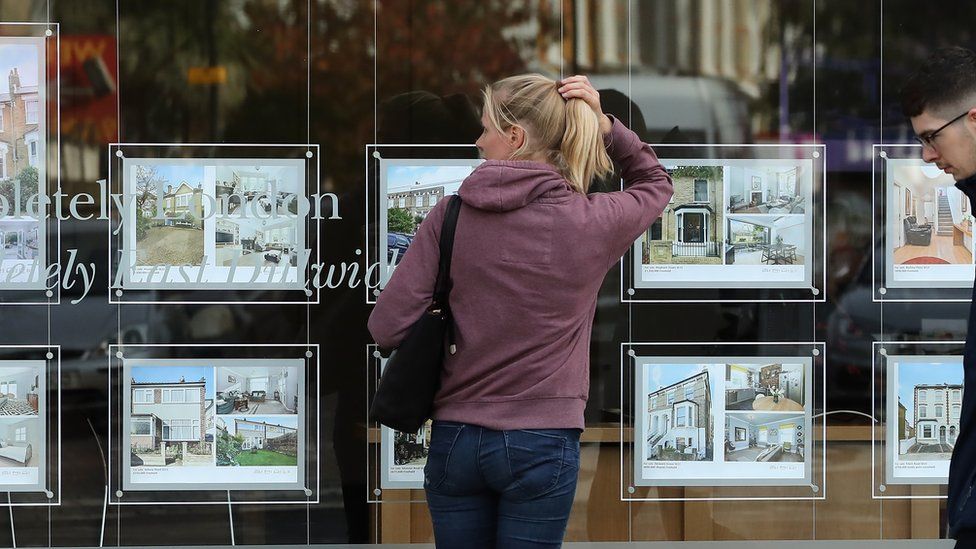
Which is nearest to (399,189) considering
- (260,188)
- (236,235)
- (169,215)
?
(260,188)

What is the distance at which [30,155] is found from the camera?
4.30 meters

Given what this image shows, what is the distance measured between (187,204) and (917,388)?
2.86 m

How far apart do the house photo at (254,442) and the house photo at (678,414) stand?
136 cm

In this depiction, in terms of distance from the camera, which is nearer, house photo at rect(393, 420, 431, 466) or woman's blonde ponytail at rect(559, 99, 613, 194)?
woman's blonde ponytail at rect(559, 99, 613, 194)

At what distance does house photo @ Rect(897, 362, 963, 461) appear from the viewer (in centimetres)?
441

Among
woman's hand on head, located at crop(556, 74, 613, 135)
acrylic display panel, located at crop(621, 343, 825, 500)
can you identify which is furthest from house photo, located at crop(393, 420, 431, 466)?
woman's hand on head, located at crop(556, 74, 613, 135)

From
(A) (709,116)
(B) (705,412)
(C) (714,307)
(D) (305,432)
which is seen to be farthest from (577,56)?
(D) (305,432)

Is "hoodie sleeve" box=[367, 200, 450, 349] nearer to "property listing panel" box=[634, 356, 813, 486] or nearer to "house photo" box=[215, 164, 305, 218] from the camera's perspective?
"house photo" box=[215, 164, 305, 218]

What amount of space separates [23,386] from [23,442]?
214 millimetres

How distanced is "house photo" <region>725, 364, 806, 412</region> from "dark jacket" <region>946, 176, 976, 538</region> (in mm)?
2184

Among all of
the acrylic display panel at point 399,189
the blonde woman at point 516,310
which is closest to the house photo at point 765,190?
the acrylic display panel at point 399,189

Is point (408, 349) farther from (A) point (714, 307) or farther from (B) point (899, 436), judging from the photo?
(B) point (899, 436)

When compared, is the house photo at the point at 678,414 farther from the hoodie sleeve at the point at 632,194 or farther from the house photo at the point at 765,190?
the hoodie sleeve at the point at 632,194

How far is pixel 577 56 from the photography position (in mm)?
4348
